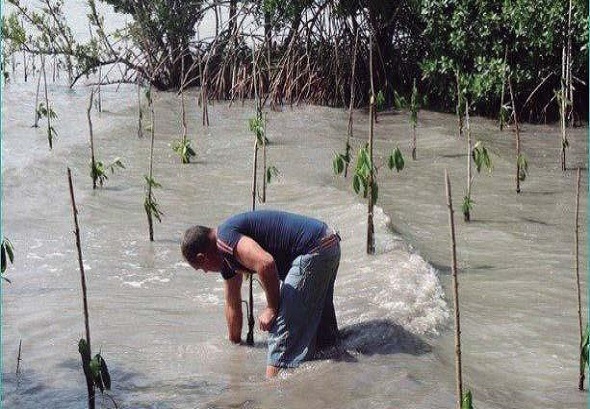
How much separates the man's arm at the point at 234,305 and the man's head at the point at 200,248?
0.22m

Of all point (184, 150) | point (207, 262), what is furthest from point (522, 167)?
point (207, 262)

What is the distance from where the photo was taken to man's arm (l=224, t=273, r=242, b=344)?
4.61 m

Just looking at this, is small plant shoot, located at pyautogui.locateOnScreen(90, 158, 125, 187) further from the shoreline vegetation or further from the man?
the man

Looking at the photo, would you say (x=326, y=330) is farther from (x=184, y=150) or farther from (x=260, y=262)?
(x=184, y=150)

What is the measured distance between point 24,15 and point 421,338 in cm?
1470

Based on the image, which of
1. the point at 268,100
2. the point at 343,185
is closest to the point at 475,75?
the point at 268,100

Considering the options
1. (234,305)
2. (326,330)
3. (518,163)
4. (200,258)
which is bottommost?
(326,330)

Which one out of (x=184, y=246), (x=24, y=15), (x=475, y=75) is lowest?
(x=184, y=246)

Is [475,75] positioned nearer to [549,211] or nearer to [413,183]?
[413,183]

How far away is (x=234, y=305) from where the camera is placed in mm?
4777

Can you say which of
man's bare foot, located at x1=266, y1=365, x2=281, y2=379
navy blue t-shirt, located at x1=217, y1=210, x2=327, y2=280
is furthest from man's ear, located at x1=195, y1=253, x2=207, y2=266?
man's bare foot, located at x1=266, y1=365, x2=281, y2=379

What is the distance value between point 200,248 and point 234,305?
23.6 inches

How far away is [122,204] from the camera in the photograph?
9.10 meters

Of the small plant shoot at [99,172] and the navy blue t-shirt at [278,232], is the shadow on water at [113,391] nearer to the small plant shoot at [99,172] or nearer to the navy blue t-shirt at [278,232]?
the navy blue t-shirt at [278,232]
